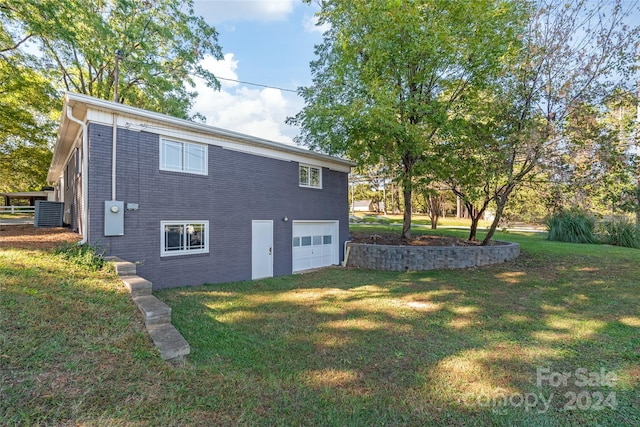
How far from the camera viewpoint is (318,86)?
1296 centimetres

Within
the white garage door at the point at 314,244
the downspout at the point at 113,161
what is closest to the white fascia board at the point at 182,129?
the downspout at the point at 113,161

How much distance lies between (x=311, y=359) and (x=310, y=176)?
8549 millimetres

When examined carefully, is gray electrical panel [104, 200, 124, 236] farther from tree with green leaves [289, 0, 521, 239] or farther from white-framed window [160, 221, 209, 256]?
tree with green leaves [289, 0, 521, 239]

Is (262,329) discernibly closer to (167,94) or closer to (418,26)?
(418,26)

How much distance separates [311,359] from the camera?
3.99 metres

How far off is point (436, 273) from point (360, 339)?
627 centimetres

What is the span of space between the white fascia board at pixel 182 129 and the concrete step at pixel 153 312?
15.9 feet

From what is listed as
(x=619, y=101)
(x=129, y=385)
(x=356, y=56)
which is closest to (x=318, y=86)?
(x=356, y=56)

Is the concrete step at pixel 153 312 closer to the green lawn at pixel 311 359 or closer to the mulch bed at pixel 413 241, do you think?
the green lawn at pixel 311 359

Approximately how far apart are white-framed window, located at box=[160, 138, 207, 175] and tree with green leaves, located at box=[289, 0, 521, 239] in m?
4.32

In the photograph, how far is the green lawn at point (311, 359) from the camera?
2676 millimetres

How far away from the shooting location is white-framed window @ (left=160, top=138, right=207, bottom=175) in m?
7.84

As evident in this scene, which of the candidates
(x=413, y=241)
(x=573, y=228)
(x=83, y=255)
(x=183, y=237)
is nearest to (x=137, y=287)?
(x=83, y=255)

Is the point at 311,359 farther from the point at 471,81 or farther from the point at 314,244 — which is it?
the point at 471,81
